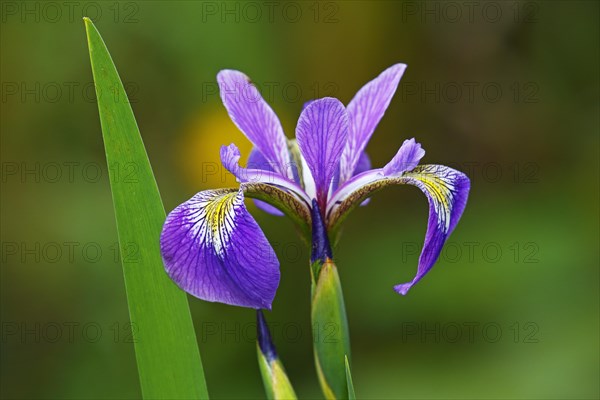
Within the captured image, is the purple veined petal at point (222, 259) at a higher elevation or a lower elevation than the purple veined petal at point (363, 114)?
lower

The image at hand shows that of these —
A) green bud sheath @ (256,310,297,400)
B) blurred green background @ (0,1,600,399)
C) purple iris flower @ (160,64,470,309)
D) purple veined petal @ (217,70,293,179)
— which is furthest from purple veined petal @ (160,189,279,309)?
blurred green background @ (0,1,600,399)

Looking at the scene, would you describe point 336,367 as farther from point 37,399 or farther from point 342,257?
point 37,399

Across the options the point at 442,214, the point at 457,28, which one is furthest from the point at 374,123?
the point at 457,28

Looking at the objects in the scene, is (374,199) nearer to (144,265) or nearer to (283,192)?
(283,192)

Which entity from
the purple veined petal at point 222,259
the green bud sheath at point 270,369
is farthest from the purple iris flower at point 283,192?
the green bud sheath at point 270,369

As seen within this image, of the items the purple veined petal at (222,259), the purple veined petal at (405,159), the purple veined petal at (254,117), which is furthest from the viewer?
the purple veined petal at (254,117)

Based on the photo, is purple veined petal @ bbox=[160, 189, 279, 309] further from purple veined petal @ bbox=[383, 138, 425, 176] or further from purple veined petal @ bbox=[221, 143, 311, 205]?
purple veined petal @ bbox=[383, 138, 425, 176]

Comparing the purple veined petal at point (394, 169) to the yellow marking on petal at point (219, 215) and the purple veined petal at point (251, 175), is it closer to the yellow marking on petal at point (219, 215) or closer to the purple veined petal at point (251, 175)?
the purple veined petal at point (251, 175)
